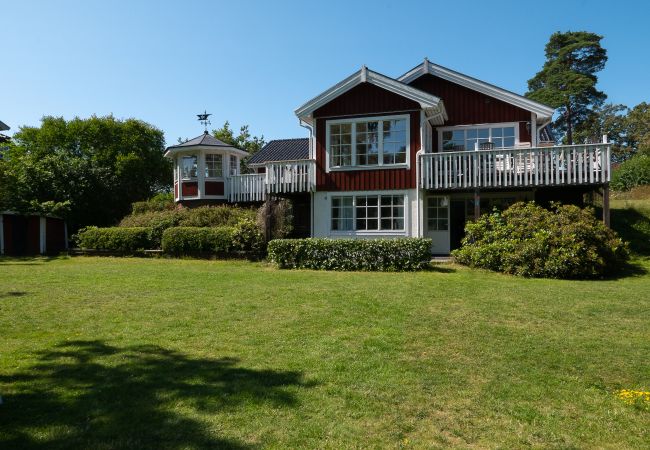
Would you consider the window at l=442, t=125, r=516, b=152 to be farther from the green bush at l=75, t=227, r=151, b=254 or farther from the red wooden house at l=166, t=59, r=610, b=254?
the green bush at l=75, t=227, r=151, b=254

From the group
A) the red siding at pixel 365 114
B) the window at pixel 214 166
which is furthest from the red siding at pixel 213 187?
the red siding at pixel 365 114

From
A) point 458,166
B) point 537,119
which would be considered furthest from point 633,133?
point 458,166

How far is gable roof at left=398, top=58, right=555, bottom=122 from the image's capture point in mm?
17109

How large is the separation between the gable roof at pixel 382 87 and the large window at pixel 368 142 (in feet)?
2.85

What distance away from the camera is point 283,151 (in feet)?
85.5

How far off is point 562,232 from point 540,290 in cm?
351

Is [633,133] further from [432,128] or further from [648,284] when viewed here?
[648,284]

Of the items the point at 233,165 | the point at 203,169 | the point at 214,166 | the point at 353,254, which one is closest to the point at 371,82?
the point at 353,254

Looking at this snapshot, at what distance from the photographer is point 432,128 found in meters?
18.7

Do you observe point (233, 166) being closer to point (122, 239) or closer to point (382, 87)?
point (122, 239)

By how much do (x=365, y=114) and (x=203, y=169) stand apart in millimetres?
8887

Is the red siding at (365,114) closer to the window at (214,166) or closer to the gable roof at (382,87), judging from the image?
the gable roof at (382,87)

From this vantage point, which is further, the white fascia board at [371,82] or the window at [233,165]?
the window at [233,165]

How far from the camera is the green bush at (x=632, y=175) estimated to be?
2953cm
